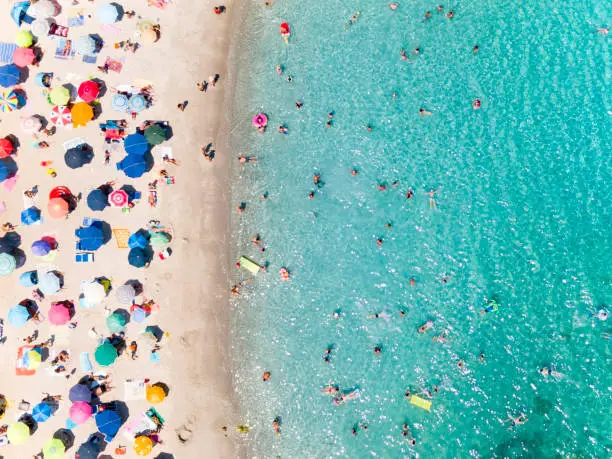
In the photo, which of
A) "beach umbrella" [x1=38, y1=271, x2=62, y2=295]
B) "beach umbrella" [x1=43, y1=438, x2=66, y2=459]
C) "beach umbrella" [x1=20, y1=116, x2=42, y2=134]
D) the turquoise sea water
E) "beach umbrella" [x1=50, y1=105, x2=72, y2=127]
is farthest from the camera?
the turquoise sea water

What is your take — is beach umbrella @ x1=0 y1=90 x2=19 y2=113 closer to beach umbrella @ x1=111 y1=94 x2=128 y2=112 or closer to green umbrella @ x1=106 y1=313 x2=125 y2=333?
beach umbrella @ x1=111 y1=94 x2=128 y2=112

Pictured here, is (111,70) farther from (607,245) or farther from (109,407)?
(607,245)

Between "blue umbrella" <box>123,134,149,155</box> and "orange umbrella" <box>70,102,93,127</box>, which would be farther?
"orange umbrella" <box>70,102,93,127</box>

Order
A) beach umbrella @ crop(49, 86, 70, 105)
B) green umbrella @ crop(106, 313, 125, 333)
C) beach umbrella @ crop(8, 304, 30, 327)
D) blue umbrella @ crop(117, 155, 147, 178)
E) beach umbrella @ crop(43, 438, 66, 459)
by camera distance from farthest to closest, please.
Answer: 1. beach umbrella @ crop(49, 86, 70, 105)
2. blue umbrella @ crop(117, 155, 147, 178)
3. green umbrella @ crop(106, 313, 125, 333)
4. beach umbrella @ crop(8, 304, 30, 327)
5. beach umbrella @ crop(43, 438, 66, 459)

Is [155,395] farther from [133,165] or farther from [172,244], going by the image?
[133,165]

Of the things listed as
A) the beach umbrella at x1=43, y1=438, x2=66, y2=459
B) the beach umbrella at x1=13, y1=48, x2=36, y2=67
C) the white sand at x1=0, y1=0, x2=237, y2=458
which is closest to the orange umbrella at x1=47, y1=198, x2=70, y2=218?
the white sand at x1=0, y1=0, x2=237, y2=458

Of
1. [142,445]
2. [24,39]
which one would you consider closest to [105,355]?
[142,445]

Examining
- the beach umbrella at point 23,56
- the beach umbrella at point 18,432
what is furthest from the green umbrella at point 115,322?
the beach umbrella at point 23,56
